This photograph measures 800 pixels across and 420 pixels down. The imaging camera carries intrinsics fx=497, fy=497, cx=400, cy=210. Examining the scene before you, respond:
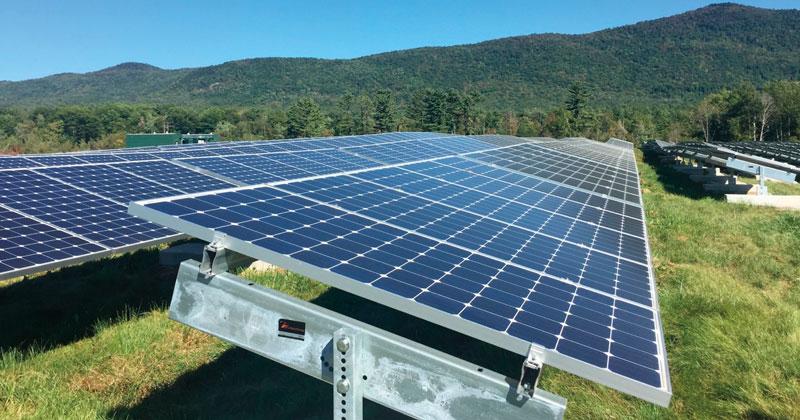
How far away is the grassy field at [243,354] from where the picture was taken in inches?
268

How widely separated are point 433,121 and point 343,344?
10080cm

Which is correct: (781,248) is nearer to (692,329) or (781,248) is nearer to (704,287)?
(704,287)

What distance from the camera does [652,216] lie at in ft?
68.8

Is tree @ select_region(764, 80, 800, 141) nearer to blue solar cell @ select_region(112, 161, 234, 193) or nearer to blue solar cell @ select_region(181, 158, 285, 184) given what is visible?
blue solar cell @ select_region(181, 158, 285, 184)

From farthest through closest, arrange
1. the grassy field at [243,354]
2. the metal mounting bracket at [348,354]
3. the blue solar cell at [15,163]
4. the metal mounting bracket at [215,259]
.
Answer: the blue solar cell at [15,163] < the grassy field at [243,354] < the metal mounting bracket at [215,259] < the metal mounting bracket at [348,354]

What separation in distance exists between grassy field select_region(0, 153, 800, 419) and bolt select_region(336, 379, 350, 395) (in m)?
3.05

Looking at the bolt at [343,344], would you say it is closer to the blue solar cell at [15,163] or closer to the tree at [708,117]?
the blue solar cell at [15,163]

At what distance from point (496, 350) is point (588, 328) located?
546cm

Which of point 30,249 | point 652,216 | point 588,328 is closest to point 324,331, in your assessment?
point 588,328

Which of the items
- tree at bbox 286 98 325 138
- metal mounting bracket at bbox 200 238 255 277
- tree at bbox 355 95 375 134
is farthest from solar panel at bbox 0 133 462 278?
tree at bbox 355 95 375 134

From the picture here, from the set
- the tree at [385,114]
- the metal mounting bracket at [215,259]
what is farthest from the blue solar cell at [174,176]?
the tree at [385,114]

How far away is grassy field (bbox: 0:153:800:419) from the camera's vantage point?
6809 millimetres

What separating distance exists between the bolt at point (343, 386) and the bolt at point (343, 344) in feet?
0.87

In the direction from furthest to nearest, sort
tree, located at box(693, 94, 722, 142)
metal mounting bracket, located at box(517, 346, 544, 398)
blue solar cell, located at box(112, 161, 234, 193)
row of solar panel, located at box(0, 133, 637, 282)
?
tree, located at box(693, 94, 722, 142) < blue solar cell, located at box(112, 161, 234, 193) < row of solar panel, located at box(0, 133, 637, 282) < metal mounting bracket, located at box(517, 346, 544, 398)
